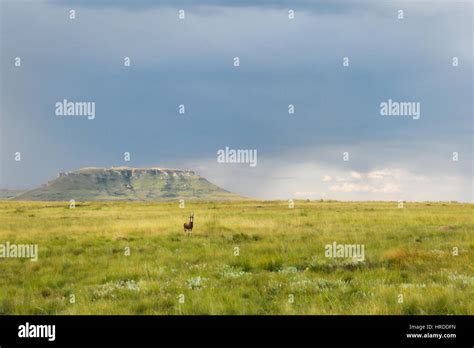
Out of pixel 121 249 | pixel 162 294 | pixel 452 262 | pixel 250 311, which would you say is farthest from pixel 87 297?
pixel 452 262

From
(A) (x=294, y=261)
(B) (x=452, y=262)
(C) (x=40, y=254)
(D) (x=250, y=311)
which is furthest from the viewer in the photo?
(C) (x=40, y=254)

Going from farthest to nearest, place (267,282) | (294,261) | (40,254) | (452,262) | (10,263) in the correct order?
(40,254), (10,263), (294,261), (452,262), (267,282)

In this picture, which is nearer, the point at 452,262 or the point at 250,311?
the point at 250,311

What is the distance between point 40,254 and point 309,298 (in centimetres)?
1404

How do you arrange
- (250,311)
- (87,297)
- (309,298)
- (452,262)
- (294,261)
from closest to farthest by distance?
1. (250,311)
2. (309,298)
3. (87,297)
4. (452,262)
5. (294,261)
